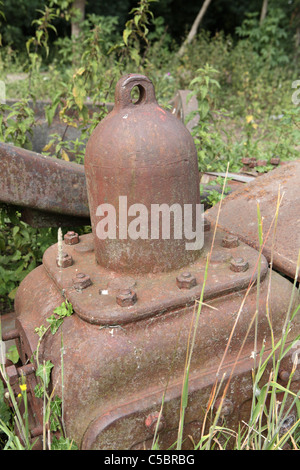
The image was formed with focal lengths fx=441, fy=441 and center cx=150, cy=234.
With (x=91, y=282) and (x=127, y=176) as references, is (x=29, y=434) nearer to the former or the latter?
(x=91, y=282)

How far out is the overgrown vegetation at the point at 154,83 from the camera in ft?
9.56

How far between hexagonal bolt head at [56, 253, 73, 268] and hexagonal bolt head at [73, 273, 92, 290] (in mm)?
138

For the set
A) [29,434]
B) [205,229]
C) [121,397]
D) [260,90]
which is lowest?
[260,90]

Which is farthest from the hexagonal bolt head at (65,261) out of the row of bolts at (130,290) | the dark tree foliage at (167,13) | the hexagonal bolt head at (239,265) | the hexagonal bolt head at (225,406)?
the dark tree foliage at (167,13)

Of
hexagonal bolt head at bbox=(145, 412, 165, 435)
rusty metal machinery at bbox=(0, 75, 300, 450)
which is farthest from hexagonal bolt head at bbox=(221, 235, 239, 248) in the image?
hexagonal bolt head at bbox=(145, 412, 165, 435)

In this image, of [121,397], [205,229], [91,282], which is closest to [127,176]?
A: [91,282]

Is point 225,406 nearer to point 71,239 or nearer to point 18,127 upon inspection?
point 71,239

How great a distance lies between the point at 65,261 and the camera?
172cm

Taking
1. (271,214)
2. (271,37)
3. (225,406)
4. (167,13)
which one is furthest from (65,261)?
(167,13)

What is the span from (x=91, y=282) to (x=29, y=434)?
0.55 metres

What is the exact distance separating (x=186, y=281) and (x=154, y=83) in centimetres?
544

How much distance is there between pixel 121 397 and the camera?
143 cm

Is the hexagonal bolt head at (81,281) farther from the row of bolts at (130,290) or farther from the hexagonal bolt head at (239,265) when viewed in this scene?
the hexagonal bolt head at (239,265)

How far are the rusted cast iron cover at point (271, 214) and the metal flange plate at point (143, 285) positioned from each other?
0.83 ft
